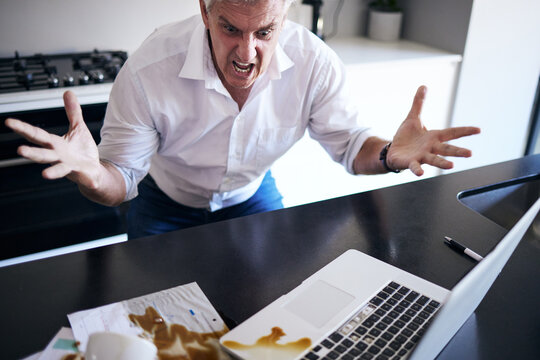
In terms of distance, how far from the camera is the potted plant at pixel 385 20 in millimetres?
2742

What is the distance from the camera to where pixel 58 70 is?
2.02m

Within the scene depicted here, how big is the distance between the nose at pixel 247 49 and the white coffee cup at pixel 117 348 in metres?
0.76

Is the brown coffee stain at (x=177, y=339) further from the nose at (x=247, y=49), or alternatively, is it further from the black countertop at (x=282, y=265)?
the nose at (x=247, y=49)

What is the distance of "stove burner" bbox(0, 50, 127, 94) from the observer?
184cm

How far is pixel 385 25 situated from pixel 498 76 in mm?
660

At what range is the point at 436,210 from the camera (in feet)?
3.67

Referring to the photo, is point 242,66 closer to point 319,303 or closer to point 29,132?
point 29,132

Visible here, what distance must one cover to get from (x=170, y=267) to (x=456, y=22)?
2184 millimetres

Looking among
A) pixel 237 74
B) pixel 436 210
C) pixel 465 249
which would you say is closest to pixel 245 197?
pixel 237 74

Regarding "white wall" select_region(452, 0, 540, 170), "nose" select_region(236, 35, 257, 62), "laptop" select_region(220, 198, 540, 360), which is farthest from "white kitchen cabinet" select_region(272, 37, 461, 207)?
"laptop" select_region(220, 198, 540, 360)

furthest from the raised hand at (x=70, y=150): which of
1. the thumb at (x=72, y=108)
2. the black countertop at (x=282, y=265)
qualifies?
the black countertop at (x=282, y=265)

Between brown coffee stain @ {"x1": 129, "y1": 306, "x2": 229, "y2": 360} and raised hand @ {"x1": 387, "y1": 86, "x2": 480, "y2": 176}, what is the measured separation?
0.59 meters

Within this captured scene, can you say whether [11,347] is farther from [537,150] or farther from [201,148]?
[537,150]

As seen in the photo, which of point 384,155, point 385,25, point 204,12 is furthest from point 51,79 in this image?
point 385,25
